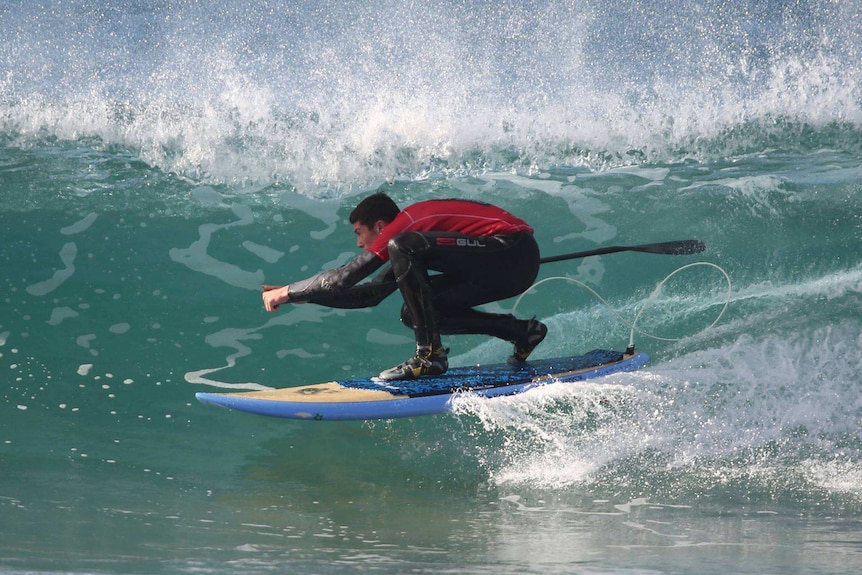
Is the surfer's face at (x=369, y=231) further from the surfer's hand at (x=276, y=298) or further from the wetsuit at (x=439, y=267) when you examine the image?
the surfer's hand at (x=276, y=298)

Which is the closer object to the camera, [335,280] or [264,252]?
[335,280]

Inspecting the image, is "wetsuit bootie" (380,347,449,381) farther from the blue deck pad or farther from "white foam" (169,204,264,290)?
"white foam" (169,204,264,290)

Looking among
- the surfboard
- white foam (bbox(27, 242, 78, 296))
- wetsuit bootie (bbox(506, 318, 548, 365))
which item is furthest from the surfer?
white foam (bbox(27, 242, 78, 296))

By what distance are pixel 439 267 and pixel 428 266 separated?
0.06 metres

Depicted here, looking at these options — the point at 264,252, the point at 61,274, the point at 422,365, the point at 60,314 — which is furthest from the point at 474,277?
the point at 61,274

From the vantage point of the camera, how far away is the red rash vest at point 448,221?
4.25m

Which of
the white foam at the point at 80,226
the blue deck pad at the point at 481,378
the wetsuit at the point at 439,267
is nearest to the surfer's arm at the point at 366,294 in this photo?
the wetsuit at the point at 439,267

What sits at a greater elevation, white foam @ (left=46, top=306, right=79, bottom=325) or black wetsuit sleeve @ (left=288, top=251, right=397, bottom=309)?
black wetsuit sleeve @ (left=288, top=251, right=397, bottom=309)

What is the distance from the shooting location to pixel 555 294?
7.02m

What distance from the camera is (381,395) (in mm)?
4383

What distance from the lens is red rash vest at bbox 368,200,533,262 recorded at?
425 centimetres

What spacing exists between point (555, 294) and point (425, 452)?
249 cm

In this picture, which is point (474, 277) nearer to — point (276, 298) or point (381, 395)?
point (381, 395)

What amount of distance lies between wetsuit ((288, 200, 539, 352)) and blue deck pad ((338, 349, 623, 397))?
22cm
